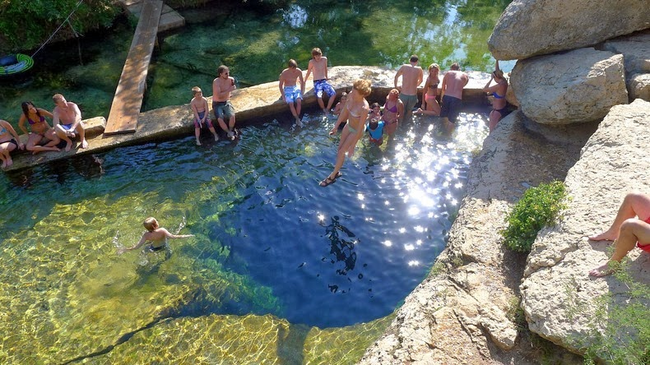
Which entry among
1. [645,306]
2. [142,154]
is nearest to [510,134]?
[645,306]

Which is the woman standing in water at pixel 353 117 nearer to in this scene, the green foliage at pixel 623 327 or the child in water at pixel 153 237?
the child in water at pixel 153 237

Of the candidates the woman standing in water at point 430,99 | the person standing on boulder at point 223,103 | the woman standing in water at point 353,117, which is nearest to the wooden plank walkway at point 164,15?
the person standing on boulder at point 223,103

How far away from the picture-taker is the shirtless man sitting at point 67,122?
8.27m

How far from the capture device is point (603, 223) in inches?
196

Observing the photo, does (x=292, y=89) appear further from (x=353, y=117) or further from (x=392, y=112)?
(x=353, y=117)

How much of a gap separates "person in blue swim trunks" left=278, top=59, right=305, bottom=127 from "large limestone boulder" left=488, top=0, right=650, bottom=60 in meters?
3.81

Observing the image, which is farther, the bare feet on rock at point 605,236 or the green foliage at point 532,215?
the green foliage at point 532,215

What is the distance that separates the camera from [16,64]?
1047cm

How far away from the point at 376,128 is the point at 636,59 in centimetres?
439

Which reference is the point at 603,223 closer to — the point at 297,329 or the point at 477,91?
the point at 297,329

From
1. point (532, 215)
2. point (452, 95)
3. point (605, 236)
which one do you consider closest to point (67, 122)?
point (452, 95)

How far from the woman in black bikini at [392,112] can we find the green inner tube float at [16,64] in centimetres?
823

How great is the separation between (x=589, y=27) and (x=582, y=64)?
3.20 ft

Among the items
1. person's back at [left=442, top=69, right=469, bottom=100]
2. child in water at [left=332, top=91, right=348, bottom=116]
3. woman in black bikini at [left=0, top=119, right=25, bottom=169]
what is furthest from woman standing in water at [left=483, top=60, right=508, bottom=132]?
woman in black bikini at [left=0, top=119, right=25, bottom=169]
